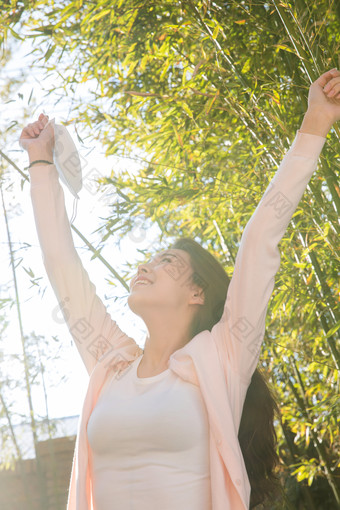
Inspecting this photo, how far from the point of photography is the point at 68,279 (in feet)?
5.22

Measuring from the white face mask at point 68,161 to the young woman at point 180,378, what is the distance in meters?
0.10

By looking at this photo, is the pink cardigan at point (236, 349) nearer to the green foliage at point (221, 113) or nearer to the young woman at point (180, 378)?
the young woman at point (180, 378)

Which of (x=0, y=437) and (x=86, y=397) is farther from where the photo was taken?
(x=0, y=437)

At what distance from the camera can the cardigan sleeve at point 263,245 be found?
1.34 metres

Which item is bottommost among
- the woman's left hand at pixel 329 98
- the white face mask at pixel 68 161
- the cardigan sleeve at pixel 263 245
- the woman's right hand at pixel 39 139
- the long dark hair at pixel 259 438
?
the long dark hair at pixel 259 438

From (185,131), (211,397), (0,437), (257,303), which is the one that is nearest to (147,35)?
(185,131)

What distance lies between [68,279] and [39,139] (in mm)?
434

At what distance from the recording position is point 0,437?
12.6 feet

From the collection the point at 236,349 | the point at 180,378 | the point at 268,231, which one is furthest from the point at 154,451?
the point at 268,231

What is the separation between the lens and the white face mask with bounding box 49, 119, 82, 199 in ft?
5.44

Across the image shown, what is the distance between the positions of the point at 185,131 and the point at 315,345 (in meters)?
1.26

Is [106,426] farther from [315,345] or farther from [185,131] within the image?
[315,345]

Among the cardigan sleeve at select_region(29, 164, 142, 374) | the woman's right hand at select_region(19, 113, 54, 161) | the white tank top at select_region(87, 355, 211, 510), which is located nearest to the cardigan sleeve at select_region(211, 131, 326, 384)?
the white tank top at select_region(87, 355, 211, 510)

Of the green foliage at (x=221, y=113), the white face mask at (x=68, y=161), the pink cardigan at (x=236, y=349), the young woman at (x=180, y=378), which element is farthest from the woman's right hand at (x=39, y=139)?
the pink cardigan at (x=236, y=349)
